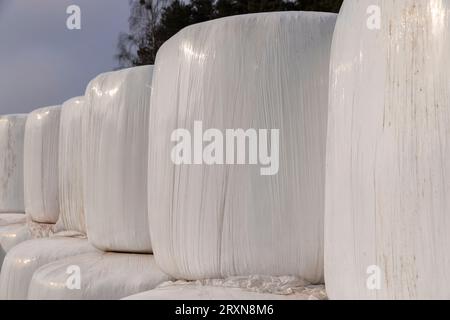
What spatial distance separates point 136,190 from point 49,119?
1297 mm

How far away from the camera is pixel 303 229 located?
1358 millimetres

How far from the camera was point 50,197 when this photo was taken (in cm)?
304

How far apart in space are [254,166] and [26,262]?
1.27 meters

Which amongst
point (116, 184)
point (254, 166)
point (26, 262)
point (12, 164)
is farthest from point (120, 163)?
point (12, 164)

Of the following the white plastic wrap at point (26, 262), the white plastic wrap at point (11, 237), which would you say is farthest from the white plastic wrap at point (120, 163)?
the white plastic wrap at point (11, 237)

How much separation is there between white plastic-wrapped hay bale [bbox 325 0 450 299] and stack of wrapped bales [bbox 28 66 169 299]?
0.89 m

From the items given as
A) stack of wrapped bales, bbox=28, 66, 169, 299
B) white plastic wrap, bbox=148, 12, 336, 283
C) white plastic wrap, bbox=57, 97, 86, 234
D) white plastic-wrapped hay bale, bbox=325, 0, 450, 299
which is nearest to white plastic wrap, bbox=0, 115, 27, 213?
white plastic wrap, bbox=57, 97, 86, 234

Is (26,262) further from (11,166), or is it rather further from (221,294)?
(11,166)

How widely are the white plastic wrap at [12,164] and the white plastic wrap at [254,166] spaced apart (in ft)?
8.46

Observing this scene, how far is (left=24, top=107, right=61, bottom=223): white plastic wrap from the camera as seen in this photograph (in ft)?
9.98

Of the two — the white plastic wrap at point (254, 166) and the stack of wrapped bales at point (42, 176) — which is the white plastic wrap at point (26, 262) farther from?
the white plastic wrap at point (254, 166)

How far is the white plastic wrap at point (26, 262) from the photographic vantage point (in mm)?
2240

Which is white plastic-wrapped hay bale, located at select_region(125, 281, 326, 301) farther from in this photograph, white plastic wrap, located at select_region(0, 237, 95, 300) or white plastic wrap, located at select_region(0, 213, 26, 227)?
white plastic wrap, located at select_region(0, 213, 26, 227)
